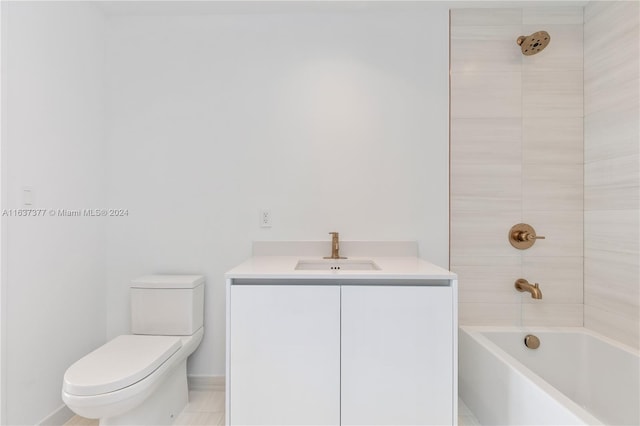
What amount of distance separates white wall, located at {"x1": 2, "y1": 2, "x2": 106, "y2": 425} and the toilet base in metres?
0.48

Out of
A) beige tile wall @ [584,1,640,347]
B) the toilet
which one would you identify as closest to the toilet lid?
the toilet

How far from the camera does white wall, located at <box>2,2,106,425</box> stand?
1435 millimetres

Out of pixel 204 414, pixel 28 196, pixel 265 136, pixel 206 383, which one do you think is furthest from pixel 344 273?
pixel 28 196

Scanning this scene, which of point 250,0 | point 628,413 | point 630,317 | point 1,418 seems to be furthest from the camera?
point 250,0

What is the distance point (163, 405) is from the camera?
158cm

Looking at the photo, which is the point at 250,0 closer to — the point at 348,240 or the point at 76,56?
the point at 76,56

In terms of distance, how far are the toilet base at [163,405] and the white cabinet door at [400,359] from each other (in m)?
0.86

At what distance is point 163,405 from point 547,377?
1.95m

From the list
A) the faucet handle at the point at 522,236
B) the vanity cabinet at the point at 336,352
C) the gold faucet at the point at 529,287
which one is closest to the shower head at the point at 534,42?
the faucet handle at the point at 522,236

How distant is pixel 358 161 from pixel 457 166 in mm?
569

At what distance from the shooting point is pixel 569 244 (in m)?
1.90

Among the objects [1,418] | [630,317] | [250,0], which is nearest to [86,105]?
[250,0]

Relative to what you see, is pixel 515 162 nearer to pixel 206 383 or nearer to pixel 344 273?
pixel 344 273

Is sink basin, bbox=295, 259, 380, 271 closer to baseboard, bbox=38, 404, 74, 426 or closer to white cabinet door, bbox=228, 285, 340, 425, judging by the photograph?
white cabinet door, bbox=228, 285, 340, 425
